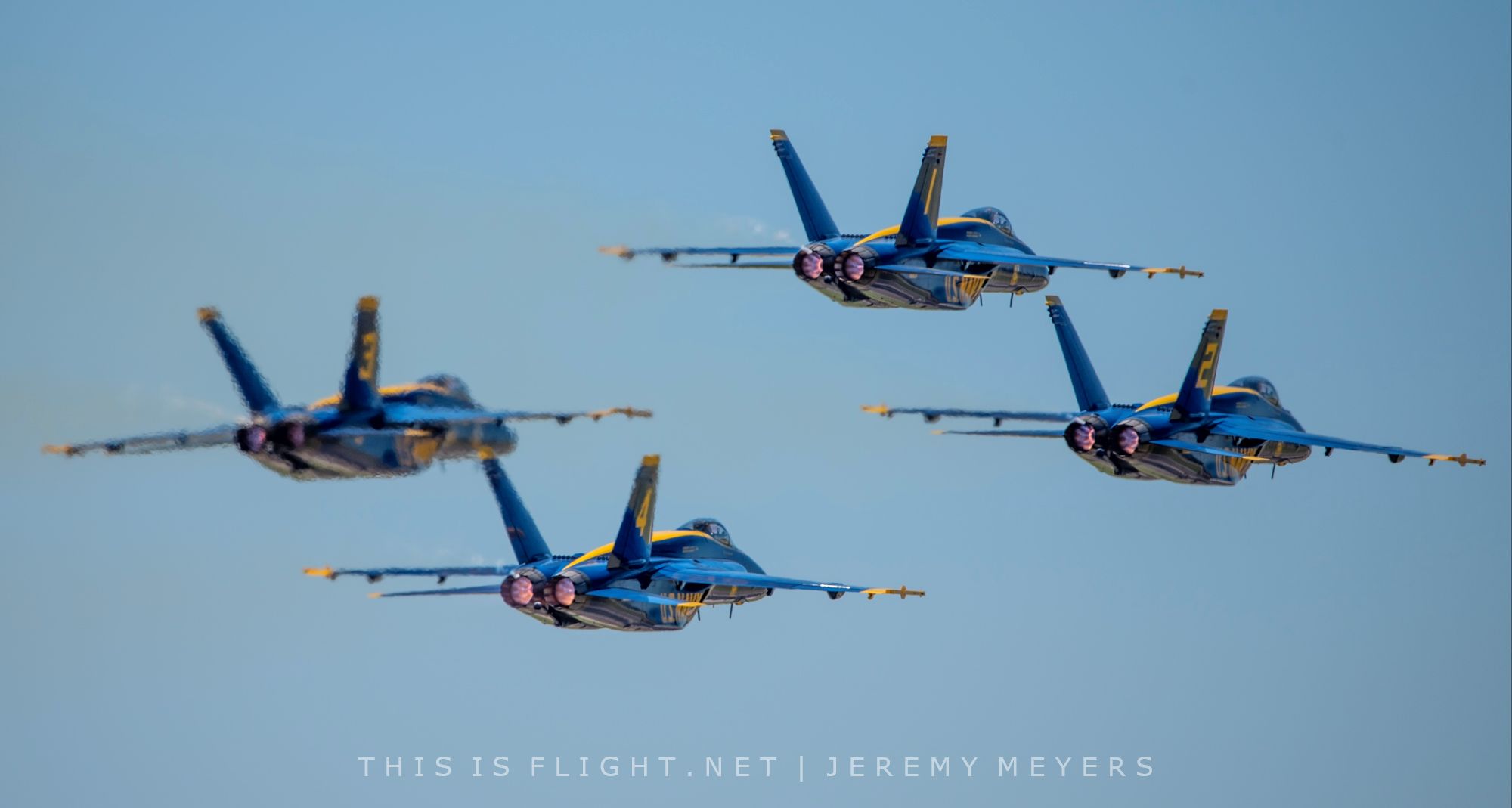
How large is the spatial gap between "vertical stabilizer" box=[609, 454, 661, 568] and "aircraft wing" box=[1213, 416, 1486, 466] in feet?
78.3

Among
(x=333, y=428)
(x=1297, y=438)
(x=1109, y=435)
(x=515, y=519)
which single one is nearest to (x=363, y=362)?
(x=333, y=428)

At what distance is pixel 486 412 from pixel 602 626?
9.44m

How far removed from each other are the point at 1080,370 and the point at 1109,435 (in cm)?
426

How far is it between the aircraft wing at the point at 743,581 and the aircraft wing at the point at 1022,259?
13.9 metres

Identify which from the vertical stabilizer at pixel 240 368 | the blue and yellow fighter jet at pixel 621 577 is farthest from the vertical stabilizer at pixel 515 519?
the vertical stabilizer at pixel 240 368

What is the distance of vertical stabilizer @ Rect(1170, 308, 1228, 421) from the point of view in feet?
353

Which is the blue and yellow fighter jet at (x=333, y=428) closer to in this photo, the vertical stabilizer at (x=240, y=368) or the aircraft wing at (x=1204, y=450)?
the vertical stabilizer at (x=240, y=368)

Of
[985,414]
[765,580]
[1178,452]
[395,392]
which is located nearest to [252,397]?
[395,392]

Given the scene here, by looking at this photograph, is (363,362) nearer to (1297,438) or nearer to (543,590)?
(543,590)

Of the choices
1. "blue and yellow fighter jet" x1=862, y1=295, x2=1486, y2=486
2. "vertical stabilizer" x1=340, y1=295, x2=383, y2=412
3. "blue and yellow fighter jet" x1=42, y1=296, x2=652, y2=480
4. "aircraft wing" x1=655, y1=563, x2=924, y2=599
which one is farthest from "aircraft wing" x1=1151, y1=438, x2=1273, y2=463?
"vertical stabilizer" x1=340, y1=295, x2=383, y2=412

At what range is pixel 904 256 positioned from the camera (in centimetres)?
10481

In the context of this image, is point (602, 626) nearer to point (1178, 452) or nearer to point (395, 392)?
point (395, 392)

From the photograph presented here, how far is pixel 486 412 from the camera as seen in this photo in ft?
328

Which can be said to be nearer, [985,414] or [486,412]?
[486,412]
